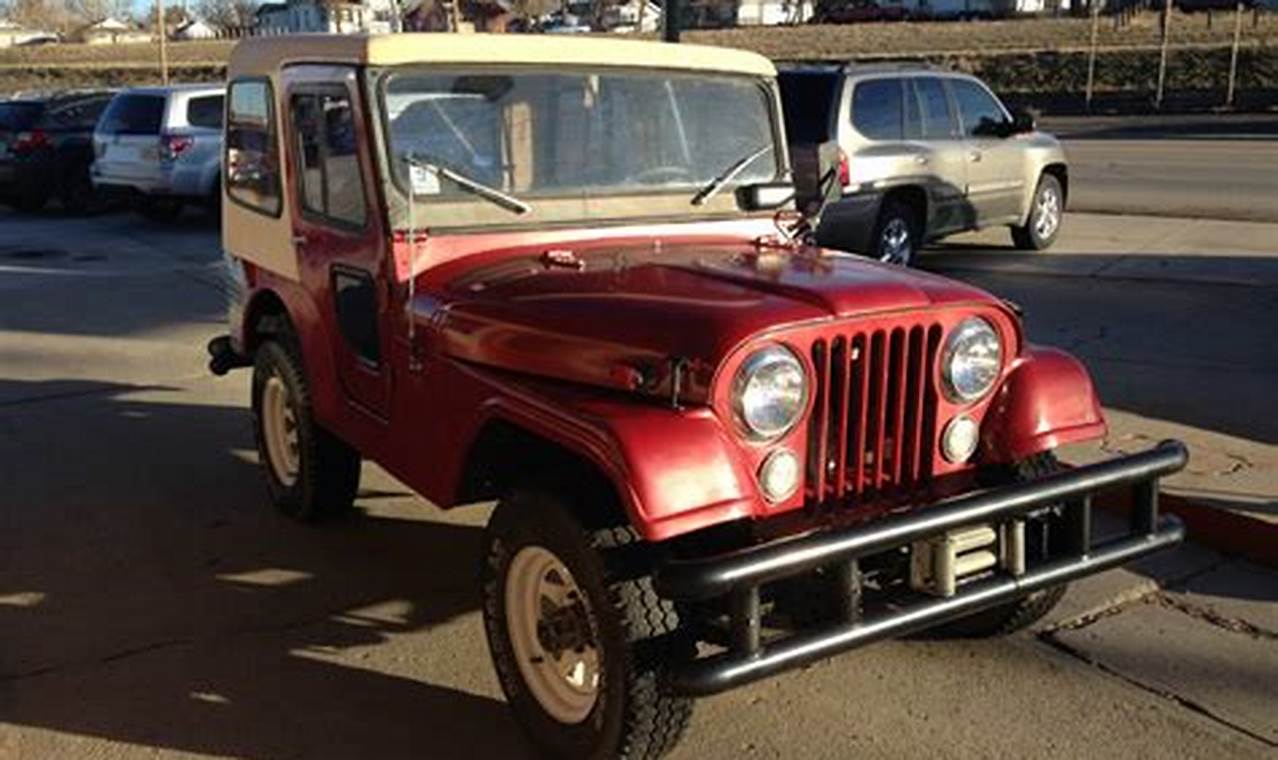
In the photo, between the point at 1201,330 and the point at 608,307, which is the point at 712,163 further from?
the point at 1201,330

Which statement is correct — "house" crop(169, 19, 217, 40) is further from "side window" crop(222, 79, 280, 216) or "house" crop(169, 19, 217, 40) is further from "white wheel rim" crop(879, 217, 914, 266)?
"side window" crop(222, 79, 280, 216)

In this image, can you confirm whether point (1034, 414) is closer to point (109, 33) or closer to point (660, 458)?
point (660, 458)

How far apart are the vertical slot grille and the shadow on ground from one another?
122 cm

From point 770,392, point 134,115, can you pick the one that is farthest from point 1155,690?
point 134,115

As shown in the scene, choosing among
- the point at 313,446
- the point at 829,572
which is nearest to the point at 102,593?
the point at 313,446

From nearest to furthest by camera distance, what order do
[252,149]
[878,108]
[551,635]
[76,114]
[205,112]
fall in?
[551,635]
[252,149]
[878,108]
[205,112]
[76,114]

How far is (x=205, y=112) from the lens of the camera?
679 inches

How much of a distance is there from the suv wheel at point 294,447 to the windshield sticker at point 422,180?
1268 mm

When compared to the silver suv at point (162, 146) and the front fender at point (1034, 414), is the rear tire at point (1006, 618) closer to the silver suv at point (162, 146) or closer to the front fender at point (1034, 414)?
the front fender at point (1034, 414)

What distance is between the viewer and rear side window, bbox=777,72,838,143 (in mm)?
10859

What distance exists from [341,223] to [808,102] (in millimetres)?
6991

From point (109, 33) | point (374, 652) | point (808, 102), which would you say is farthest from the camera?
point (109, 33)

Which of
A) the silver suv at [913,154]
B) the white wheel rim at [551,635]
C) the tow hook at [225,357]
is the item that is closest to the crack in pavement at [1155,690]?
the white wheel rim at [551,635]

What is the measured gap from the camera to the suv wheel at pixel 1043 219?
12992 mm
